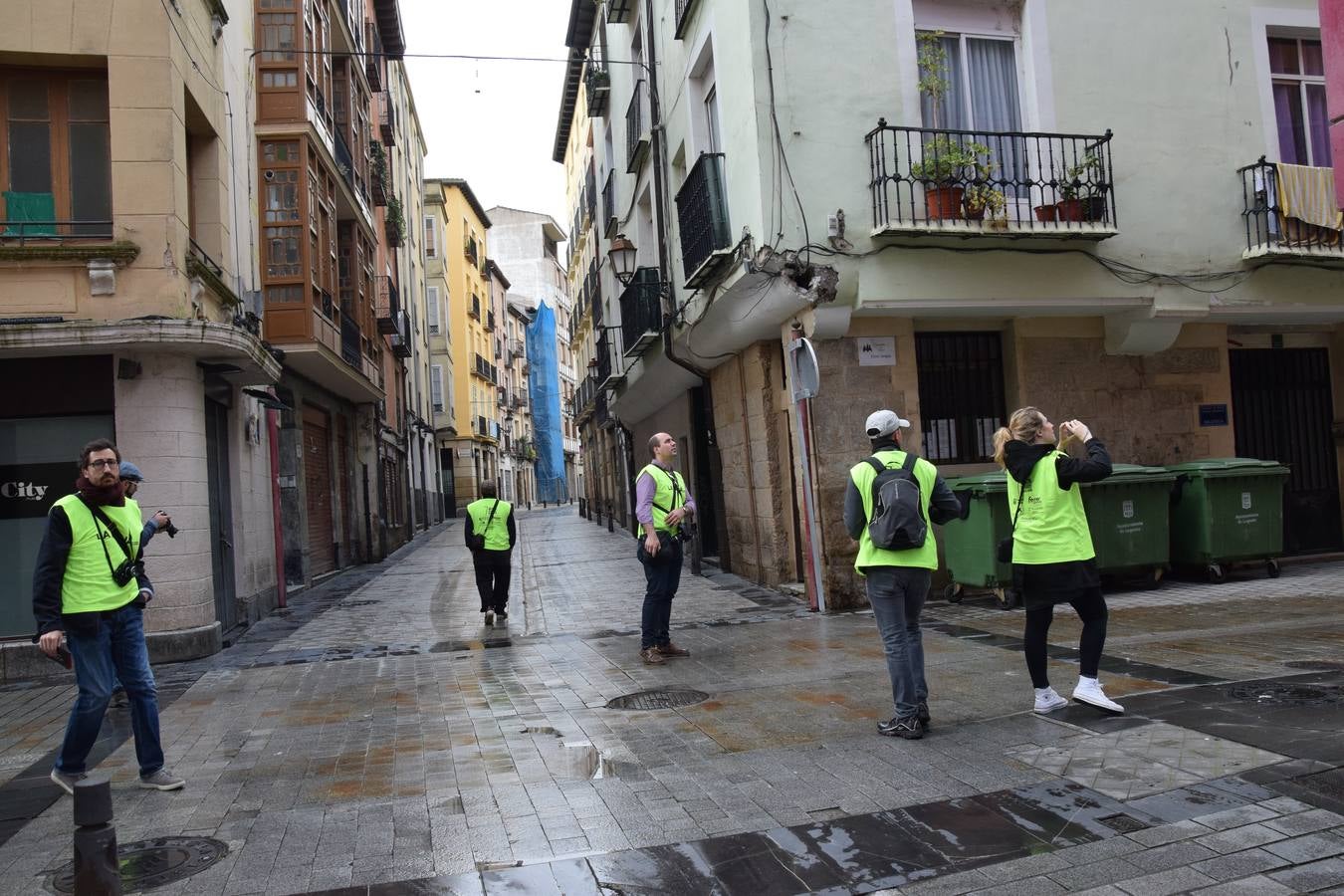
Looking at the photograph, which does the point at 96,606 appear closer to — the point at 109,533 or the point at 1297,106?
the point at 109,533

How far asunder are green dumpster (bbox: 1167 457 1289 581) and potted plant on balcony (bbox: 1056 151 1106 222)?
9.63ft

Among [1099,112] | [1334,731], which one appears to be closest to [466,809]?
[1334,731]

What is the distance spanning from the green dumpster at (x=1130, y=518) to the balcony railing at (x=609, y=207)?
12.4 metres

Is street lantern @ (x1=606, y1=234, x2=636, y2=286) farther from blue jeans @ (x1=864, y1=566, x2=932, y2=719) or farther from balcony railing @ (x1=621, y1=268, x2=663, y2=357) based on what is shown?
blue jeans @ (x1=864, y1=566, x2=932, y2=719)

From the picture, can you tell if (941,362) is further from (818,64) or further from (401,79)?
(401,79)

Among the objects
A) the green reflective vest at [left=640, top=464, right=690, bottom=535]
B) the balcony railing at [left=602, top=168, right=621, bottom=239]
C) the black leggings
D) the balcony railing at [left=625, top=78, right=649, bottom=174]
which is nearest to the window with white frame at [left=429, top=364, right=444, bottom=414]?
the balcony railing at [left=602, top=168, right=621, bottom=239]

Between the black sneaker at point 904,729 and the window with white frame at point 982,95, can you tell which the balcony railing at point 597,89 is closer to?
the window with white frame at point 982,95

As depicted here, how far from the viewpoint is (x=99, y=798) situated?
2.96 meters

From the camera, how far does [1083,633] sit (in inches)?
215

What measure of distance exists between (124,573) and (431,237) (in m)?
40.7

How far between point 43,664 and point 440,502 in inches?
1330

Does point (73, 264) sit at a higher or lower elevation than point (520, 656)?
higher

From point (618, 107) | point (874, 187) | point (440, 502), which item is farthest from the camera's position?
point (440, 502)

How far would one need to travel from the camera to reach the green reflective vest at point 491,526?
36.7ft
